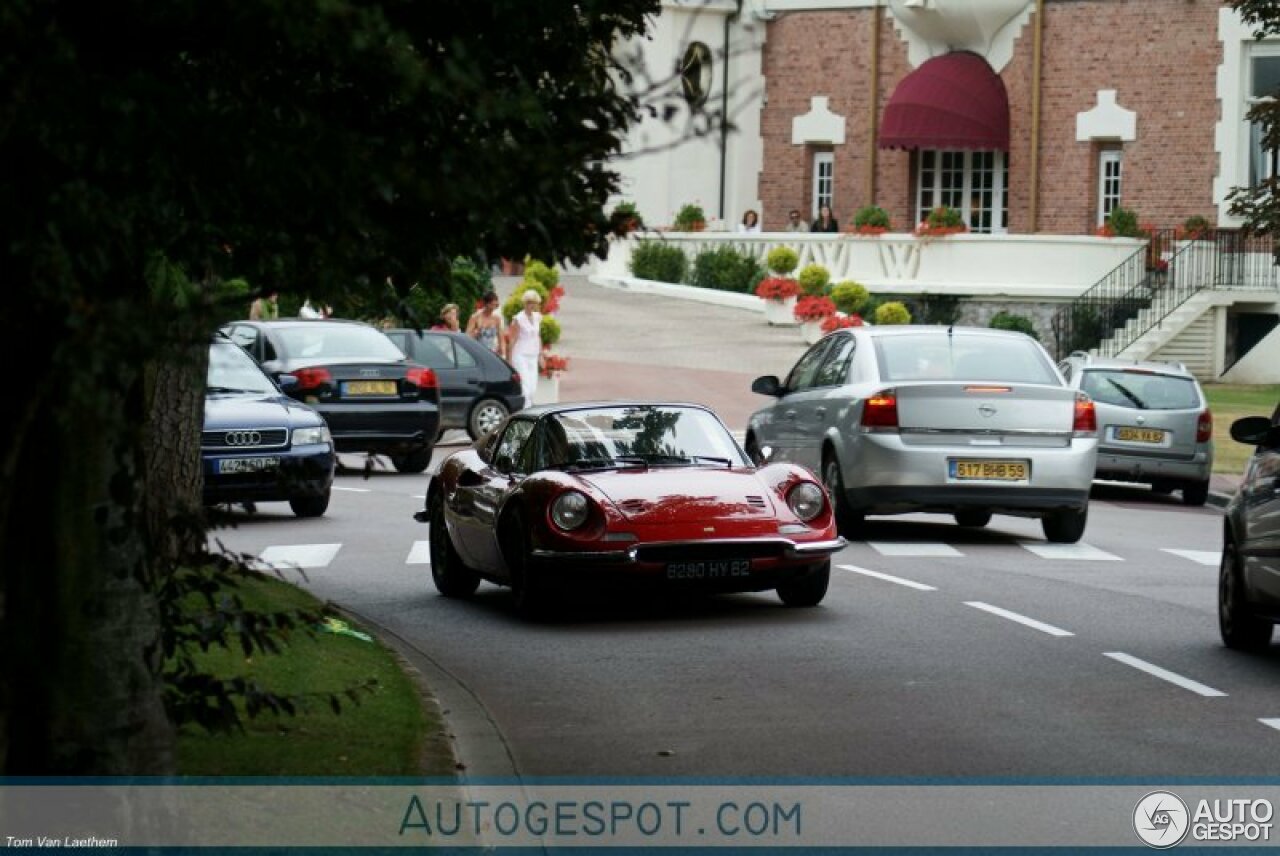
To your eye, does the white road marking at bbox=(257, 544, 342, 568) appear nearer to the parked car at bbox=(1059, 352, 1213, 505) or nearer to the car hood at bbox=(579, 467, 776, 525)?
the car hood at bbox=(579, 467, 776, 525)

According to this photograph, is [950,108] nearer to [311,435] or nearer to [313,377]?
[313,377]

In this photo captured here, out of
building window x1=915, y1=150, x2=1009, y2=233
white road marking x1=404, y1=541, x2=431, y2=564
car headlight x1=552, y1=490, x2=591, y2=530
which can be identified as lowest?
white road marking x1=404, y1=541, x2=431, y2=564

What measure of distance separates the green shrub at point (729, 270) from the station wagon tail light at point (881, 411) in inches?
1307

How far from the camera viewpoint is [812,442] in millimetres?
18938

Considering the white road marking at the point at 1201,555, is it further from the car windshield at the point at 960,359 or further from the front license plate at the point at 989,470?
the car windshield at the point at 960,359

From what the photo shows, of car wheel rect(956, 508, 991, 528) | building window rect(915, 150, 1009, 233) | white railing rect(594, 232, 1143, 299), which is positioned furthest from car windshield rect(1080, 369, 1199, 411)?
building window rect(915, 150, 1009, 233)

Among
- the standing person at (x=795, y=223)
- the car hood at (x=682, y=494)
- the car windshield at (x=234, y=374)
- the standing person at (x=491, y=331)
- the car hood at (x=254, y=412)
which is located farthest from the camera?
the standing person at (x=795, y=223)

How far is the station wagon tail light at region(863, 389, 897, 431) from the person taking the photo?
17.9 meters

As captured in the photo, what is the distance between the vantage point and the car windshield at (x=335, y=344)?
25.8m

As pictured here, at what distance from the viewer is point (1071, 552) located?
60.1 ft

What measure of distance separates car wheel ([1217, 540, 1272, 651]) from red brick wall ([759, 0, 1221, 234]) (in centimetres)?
3831

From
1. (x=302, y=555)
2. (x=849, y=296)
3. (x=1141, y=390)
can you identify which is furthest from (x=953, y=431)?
(x=849, y=296)

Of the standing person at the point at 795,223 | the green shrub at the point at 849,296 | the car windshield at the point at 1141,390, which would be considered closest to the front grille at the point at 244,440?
the car windshield at the point at 1141,390

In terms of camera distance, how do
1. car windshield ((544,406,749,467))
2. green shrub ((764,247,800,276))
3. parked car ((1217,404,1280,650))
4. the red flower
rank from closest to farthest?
parked car ((1217,404,1280,650)) → car windshield ((544,406,749,467)) → the red flower → green shrub ((764,247,800,276))
